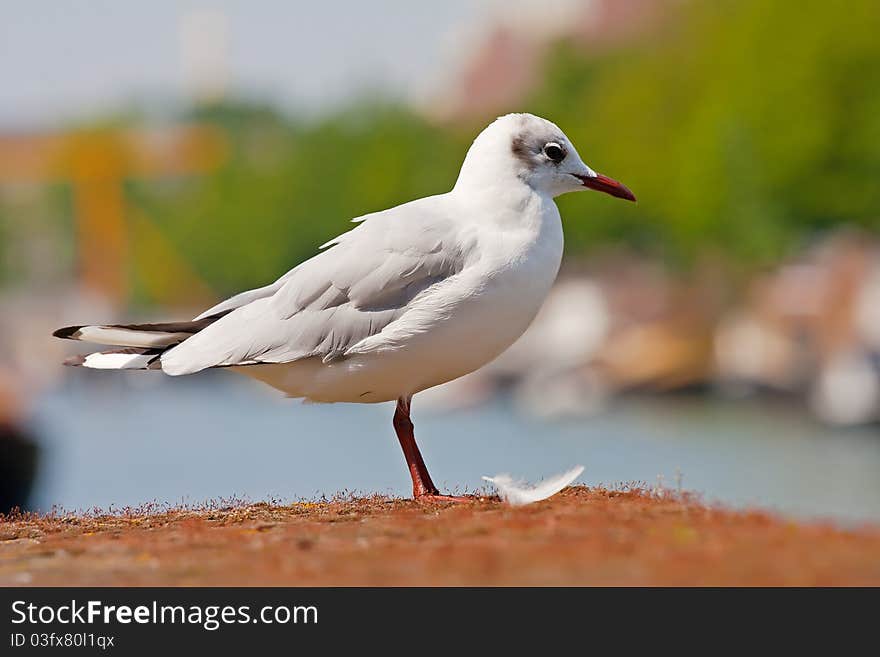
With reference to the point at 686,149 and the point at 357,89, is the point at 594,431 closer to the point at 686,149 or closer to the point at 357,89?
the point at 686,149

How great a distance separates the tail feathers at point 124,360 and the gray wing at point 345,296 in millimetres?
100

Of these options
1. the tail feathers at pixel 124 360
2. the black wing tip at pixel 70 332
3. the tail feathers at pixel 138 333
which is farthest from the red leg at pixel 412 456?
the black wing tip at pixel 70 332

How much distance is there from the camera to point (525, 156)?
7211 mm

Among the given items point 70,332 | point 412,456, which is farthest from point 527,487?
point 70,332

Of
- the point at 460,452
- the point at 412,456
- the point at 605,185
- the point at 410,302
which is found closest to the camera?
the point at 410,302

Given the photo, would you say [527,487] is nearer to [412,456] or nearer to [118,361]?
[412,456]

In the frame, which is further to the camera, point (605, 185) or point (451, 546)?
point (605, 185)

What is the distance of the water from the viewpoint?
27031 millimetres

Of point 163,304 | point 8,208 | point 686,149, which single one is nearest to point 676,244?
point 686,149

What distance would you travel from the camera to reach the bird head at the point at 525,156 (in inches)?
283

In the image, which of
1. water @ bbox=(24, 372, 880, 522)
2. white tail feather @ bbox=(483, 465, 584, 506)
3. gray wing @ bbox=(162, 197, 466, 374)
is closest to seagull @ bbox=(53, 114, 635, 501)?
gray wing @ bbox=(162, 197, 466, 374)

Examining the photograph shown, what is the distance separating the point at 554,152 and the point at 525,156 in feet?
0.57

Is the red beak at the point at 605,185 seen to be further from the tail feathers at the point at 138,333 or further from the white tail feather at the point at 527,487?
the tail feathers at the point at 138,333

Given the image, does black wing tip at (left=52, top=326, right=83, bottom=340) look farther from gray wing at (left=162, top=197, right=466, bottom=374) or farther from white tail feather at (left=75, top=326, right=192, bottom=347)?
gray wing at (left=162, top=197, right=466, bottom=374)
